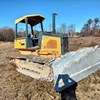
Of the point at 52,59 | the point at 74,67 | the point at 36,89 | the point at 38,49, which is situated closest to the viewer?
the point at 36,89

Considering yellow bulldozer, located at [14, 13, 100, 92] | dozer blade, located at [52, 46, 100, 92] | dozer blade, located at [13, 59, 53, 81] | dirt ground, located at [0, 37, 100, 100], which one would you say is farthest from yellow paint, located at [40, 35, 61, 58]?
dirt ground, located at [0, 37, 100, 100]

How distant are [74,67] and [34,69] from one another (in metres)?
1.40

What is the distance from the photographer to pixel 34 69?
254 inches

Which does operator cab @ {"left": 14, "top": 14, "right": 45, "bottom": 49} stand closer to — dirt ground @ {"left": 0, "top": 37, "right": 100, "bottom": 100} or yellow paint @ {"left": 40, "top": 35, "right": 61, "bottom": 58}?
yellow paint @ {"left": 40, "top": 35, "right": 61, "bottom": 58}

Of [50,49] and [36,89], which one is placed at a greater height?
[50,49]

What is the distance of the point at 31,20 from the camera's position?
7738 millimetres

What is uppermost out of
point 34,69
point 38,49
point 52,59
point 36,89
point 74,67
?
point 38,49

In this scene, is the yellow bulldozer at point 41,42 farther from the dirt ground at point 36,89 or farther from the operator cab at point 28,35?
the dirt ground at point 36,89

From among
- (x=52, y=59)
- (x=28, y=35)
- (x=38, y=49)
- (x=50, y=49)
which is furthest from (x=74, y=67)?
(x=28, y=35)

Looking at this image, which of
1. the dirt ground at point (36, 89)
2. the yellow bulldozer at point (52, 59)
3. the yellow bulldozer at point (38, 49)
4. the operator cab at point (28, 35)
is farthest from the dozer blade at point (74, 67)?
the operator cab at point (28, 35)

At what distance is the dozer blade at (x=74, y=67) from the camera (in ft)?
17.7

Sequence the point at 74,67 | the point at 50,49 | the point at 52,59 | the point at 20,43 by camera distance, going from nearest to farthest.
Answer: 1. the point at 74,67
2. the point at 52,59
3. the point at 50,49
4. the point at 20,43

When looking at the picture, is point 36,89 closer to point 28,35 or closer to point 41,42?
point 41,42

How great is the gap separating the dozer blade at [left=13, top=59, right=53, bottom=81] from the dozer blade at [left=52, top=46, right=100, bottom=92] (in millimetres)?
314
